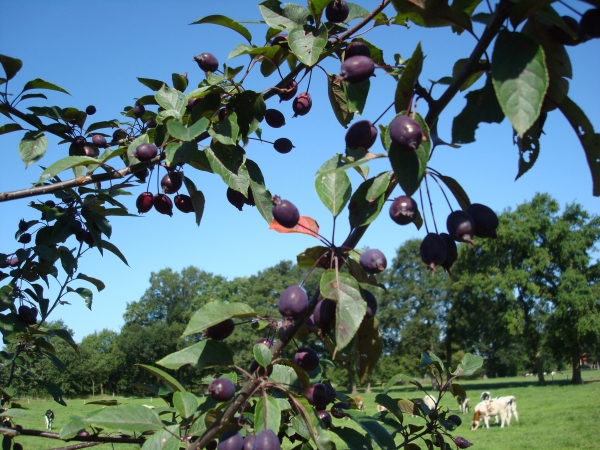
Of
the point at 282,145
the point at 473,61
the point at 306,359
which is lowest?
the point at 306,359

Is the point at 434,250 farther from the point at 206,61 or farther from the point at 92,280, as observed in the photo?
the point at 92,280

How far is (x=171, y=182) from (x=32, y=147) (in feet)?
2.96

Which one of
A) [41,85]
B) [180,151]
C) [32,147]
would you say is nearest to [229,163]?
[180,151]

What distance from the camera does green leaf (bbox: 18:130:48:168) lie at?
7.32 ft

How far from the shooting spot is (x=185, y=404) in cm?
145

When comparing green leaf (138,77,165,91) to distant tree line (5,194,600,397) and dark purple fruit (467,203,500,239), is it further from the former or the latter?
distant tree line (5,194,600,397)

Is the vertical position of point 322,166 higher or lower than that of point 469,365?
higher

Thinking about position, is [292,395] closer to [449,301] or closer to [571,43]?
[571,43]

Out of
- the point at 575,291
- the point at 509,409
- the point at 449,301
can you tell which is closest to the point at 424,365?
the point at 509,409

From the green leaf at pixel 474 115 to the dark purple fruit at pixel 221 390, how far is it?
773 millimetres

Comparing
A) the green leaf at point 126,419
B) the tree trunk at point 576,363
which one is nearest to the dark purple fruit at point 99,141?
the green leaf at point 126,419

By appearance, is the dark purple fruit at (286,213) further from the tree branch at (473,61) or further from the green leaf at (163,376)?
the green leaf at (163,376)

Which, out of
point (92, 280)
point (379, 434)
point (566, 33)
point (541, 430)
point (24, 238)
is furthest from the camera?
point (541, 430)

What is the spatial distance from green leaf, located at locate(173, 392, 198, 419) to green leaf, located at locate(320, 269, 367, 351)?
691 mm
